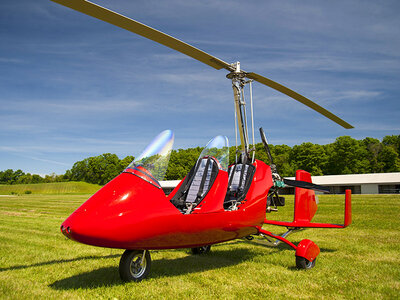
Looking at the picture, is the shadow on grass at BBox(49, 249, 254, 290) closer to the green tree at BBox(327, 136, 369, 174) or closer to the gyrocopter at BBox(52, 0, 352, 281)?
the gyrocopter at BBox(52, 0, 352, 281)

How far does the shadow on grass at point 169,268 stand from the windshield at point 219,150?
6.11 feet

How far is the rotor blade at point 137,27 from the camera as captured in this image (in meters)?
3.56

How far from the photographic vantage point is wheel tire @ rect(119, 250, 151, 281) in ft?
14.8

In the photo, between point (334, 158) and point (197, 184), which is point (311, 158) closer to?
point (334, 158)

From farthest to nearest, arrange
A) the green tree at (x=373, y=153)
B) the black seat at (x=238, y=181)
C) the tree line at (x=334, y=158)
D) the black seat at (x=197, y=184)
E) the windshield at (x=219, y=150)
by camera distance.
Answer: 1. the green tree at (x=373, y=153)
2. the tree line at (x=334, y=158)
3. the black seat at (x=238, y=181)
4. the windshield at (x=219, y=150)
5. the black seat at (x=197, y=184)

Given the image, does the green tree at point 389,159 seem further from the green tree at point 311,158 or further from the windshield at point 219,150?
the windshield at point 219,150

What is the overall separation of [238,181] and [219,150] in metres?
1.09

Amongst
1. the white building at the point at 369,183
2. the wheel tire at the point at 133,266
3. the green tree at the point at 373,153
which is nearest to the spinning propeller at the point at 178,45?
the wheel tire at the point at 133,266

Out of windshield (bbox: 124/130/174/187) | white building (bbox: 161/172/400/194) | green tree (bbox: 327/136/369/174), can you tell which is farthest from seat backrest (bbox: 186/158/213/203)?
→ green tree (bbox: 327/136/369/174)

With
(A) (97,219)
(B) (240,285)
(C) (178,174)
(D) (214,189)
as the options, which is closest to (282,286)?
(B) (240,285)

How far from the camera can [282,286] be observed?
15.3ft

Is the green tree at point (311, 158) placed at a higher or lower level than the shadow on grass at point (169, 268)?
higher

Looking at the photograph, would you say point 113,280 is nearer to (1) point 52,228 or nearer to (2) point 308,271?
(2) point 308,271

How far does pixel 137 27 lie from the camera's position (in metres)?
4.15
